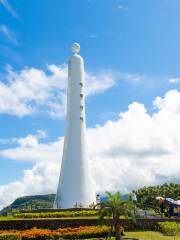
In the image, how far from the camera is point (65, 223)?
2269 cm

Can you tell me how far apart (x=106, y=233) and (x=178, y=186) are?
32.9 metres

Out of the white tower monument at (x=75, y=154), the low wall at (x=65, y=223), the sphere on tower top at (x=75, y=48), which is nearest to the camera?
the low wall at (x=65, y=223)

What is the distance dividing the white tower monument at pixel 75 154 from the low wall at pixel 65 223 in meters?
8.00

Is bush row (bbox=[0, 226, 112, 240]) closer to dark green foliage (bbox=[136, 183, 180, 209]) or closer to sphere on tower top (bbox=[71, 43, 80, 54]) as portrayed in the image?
sphere on tower top (bbox=[71, 43, 80, 54])

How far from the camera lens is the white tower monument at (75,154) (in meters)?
32.4

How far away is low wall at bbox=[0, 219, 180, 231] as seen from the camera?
22.2 meters

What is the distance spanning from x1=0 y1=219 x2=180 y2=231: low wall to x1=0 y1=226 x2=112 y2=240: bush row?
2.49 ft

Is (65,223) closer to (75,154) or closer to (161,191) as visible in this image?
(75,154)

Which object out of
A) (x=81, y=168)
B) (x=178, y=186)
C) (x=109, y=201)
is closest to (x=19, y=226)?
(x=109, y=201)

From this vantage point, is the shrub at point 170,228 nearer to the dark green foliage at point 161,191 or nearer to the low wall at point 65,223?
the low wall at point 65,223

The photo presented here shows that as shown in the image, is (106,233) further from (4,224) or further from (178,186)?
(178,186)

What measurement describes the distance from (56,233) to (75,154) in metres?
12.7

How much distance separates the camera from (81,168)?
3291 cm

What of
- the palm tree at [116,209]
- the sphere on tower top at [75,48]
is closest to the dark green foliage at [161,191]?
the sphere on tower top at [75,48]
